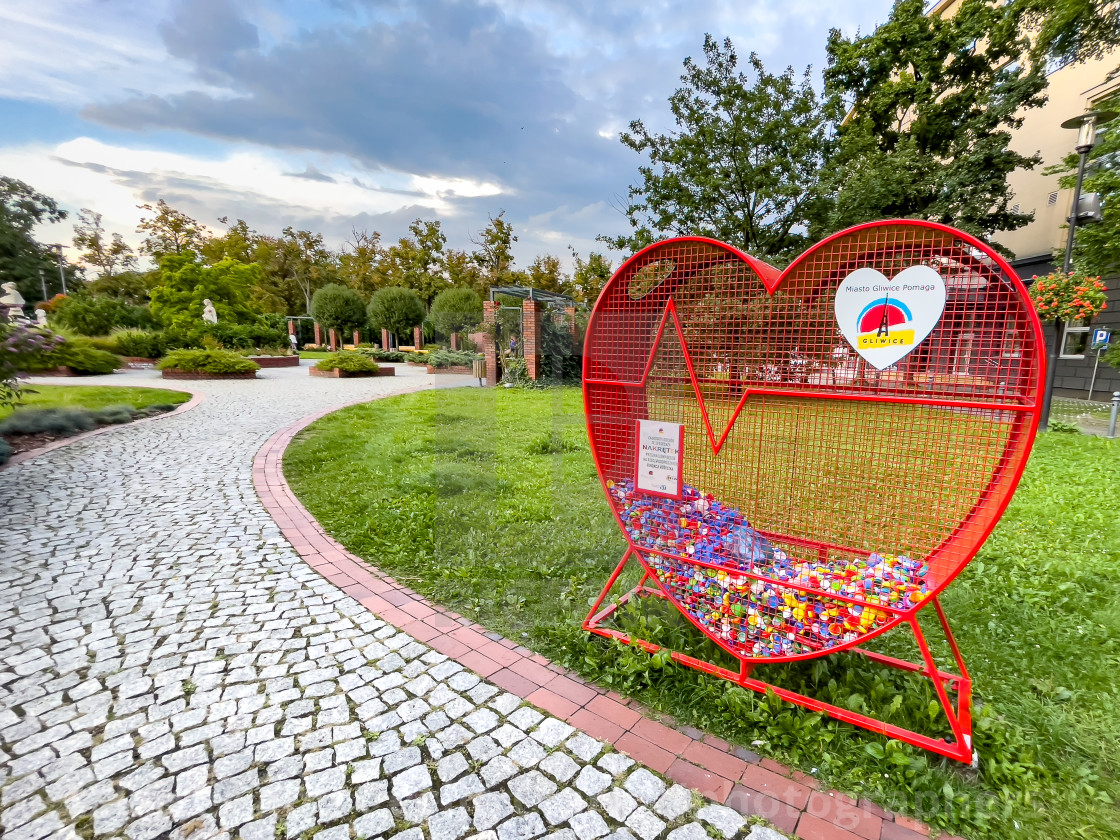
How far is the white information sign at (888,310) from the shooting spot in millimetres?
1531

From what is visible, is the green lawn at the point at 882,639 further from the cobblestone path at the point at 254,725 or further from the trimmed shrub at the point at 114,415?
the trimmed shrub at the point at 114,415

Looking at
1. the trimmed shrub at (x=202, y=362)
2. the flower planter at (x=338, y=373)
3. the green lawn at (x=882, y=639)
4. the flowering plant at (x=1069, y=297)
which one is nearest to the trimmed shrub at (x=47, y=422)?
the green lawn at (x=882, y=639)

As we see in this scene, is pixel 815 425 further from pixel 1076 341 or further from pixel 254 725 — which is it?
pixel 1076 341

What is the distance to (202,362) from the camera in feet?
47.5

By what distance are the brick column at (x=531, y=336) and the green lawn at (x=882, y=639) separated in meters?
8.84

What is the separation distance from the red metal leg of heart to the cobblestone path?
760mm

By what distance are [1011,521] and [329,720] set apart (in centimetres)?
528

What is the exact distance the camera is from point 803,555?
2338 mm

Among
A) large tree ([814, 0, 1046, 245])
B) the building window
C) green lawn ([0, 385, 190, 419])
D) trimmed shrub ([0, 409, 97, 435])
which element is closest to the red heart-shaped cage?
trimmed shrub ([0, 409, 97, 435])

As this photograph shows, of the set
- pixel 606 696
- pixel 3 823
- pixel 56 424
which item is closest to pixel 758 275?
pixel 606 696

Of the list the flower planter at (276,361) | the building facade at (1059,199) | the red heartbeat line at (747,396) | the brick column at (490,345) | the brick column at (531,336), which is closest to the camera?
the red heartbeat line at (747,396)

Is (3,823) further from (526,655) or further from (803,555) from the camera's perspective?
(803,555)

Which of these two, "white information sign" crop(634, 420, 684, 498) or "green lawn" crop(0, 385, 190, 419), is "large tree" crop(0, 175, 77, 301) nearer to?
"green lawn" crop(0, 385, 190, 419)

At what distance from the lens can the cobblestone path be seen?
165 cm
